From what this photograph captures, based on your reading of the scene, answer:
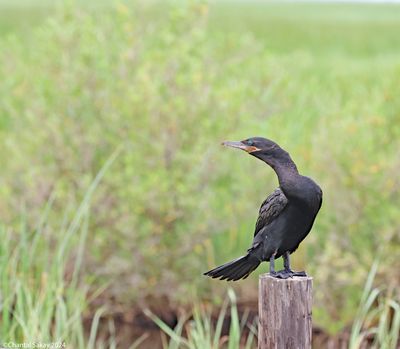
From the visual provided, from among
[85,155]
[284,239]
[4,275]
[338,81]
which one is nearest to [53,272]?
[4,275]

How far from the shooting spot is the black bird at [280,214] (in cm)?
301

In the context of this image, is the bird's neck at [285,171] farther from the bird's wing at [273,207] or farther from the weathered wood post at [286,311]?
the weathered wood post at [286,311]

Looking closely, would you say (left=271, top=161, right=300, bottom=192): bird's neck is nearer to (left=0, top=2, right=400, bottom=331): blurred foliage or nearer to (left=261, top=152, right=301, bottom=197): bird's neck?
(left=261, top=152, right=301, bottom=197): bird's neck

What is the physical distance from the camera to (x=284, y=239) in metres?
3.29

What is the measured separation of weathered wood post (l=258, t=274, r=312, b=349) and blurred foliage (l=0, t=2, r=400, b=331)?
12.5 ft

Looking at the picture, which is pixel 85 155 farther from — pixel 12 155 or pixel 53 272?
pixel 53 272

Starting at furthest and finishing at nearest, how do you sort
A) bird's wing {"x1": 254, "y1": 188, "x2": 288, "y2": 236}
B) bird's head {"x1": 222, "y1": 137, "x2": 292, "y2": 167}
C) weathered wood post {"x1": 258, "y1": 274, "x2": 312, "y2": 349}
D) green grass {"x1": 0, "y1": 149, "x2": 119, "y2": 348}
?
green grass {"x1": 0, "y1": 149, "x2": 119, "y2": 348} < bird's wing {"x1": 254, "y1": 188, "x2": 288, "y2": 236} < weathered wood post {"x1": 258, "y1": 274, "x2": 312, "y2": 349} < bird's head {"x1": 222, "y1": 137, "x2": 292, "y2": 167}

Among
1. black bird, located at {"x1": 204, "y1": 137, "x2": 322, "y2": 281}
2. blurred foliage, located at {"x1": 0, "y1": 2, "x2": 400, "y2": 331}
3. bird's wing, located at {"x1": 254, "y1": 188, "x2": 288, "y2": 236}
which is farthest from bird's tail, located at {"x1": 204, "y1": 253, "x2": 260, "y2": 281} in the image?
blurred foliage, located at {"x1": 0, "y1": 2, "x2": 400, "y2": 331}

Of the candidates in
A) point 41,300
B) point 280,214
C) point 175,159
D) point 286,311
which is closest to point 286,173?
point 280,214

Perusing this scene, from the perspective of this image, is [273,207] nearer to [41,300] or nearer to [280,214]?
[280,214]

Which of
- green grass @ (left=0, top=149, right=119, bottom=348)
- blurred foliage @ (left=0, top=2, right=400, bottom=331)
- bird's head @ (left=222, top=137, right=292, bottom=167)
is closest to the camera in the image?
bird's head @ (left=222, top=137, right=292, bottom=167)

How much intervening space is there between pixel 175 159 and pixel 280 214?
4228 millimetres

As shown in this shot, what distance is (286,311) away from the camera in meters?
3.13

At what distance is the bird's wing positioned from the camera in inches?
129
